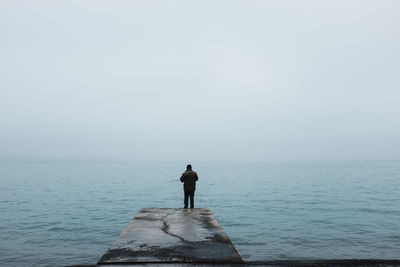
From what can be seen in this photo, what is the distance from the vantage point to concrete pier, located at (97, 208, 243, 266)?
6.11 metres

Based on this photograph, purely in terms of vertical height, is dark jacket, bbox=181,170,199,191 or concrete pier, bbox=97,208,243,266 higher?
dark jacket, bbox=181,170,199,191

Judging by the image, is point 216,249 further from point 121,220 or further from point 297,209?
point 297,209

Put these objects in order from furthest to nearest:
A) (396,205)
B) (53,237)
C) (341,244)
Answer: (396,205), (53,237), (341,244)

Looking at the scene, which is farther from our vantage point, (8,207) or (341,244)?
(8,207)

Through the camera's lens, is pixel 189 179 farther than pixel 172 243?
Yes

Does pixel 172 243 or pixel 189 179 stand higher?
pixel 189 179

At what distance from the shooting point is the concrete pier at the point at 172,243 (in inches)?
240

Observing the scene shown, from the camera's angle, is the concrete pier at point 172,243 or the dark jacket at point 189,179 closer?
the concrete pier at point 172,243

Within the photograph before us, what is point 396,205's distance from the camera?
29281 millimetres

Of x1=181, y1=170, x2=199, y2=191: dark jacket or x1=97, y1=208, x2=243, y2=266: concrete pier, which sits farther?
x1=181, y1=170, x2=199, y2=191: dark jacket

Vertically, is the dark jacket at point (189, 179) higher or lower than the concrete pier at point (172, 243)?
higher

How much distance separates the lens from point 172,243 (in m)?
7.45

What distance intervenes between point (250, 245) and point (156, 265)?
9670mm

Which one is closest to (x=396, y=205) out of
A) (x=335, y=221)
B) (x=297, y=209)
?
(x=297, y=209)
